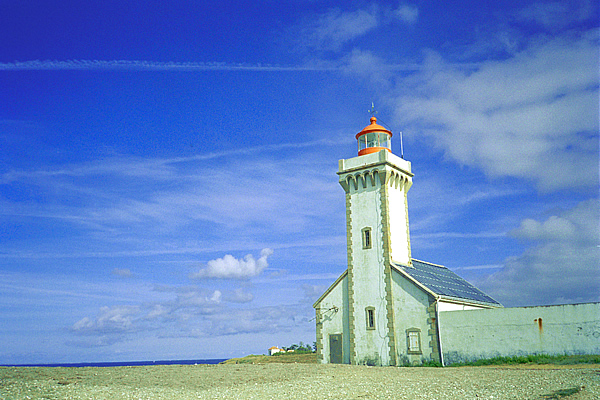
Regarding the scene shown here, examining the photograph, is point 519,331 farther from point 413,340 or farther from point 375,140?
point 375,140

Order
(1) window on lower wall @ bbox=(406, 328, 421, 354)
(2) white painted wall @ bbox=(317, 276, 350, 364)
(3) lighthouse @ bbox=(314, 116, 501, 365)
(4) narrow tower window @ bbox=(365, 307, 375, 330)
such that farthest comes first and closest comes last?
(2) white painted wall @ bbox=(317, 276, 350, 364)
(4) narrow tower window @ bbox=(365, 307, 375, 330)
(3) lighthouse @ bbox=(314, 116, 501, 365)
(1) window on lower wall @ bbox=(406, 328, 421, 354)

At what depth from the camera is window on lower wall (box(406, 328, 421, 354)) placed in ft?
88.3

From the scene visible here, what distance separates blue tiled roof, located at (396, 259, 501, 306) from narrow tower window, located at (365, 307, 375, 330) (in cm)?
311

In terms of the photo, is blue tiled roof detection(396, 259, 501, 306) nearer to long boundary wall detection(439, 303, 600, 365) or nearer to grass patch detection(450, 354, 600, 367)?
long boundary wall detection(439, 303, 600, 365)

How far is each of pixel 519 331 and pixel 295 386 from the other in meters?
13.7

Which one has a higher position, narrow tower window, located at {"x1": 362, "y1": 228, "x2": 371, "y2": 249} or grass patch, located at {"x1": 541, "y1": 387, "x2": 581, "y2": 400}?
narrow tower window, located at {"x1": 362, "y1": 228, "x2": 371, "y2": 249}

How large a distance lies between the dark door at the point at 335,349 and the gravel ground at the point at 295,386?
10.1 m

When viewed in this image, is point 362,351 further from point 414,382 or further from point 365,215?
point 414,382

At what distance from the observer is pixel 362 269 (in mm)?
30125

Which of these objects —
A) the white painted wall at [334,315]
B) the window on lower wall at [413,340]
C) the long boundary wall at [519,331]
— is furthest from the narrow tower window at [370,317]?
the long boundary wall at [519,331]

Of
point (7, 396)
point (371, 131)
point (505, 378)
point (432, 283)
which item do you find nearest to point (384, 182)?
point (371, 131)

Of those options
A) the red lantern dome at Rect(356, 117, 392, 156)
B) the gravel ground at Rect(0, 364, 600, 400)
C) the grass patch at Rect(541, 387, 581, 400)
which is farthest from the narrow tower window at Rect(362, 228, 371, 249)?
the grass patch at Rect(541, 387, 581, 400)

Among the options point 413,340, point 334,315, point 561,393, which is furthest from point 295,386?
point 334,315

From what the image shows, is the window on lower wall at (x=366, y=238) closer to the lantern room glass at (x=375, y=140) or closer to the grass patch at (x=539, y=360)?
the lantern room glass at (x=375, y=140)
